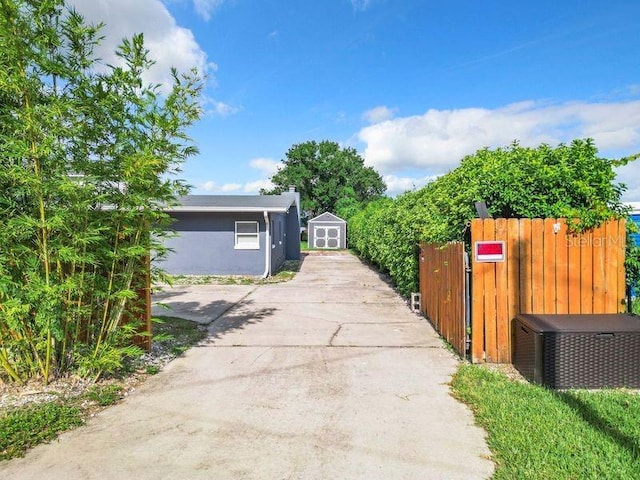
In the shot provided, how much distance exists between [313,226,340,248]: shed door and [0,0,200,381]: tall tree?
95.4 ft

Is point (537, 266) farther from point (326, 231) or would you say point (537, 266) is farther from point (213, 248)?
point (326, 231)

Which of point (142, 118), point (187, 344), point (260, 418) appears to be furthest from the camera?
point (187, 344)

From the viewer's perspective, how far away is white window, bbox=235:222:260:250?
14.0 meters

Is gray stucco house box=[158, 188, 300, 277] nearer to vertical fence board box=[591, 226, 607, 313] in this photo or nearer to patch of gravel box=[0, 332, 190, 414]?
patch of gravel box=[0, 332, 190, 414]

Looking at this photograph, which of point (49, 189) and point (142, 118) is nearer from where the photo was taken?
point (49, 189)

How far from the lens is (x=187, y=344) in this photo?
18.9ft

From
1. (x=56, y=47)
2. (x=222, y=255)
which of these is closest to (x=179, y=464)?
(x=56, y=47)

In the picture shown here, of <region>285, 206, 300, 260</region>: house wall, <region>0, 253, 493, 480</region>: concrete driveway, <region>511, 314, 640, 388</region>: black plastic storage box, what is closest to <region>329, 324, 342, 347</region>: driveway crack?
<region>0, 253, 493, 480</region>: concrete driveway

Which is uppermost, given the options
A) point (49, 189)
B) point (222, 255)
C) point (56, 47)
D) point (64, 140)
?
point (56, 47)

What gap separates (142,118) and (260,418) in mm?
3104

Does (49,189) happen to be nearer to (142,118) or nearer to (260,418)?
(142,118)

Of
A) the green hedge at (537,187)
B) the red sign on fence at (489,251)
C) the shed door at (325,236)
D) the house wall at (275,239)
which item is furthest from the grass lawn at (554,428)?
the shed door at (325,236)

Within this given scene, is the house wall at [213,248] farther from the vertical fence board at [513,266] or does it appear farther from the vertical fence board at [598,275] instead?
the vertical fence board at [598,275]

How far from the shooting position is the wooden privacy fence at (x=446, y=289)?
4.85 metres
